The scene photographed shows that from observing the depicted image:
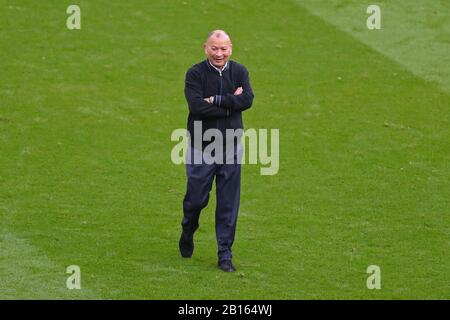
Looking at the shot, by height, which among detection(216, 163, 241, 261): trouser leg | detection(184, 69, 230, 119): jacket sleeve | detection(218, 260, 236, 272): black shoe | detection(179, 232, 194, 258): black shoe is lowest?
detection(218, 260, 236, 272): black shoe

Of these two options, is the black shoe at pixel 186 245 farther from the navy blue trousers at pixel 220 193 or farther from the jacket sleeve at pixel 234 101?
the jacket sleeve at pixel 234 101

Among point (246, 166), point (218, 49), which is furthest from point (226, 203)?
point (246, 166)

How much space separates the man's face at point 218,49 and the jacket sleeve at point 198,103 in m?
0.24

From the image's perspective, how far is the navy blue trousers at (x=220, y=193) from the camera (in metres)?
10.4

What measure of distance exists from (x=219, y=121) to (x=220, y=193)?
0.72m

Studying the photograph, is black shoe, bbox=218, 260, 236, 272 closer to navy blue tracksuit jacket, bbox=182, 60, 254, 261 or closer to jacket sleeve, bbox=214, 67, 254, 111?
navy blue tracksuit jacket, bbox=182, 60, 254, 261

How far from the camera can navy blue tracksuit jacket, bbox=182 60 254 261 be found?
1024 cm

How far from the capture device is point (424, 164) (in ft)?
46.4

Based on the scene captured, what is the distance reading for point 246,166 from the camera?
14141mm

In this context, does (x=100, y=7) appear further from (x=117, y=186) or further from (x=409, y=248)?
(x=409, y=248)

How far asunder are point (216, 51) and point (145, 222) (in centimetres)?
268

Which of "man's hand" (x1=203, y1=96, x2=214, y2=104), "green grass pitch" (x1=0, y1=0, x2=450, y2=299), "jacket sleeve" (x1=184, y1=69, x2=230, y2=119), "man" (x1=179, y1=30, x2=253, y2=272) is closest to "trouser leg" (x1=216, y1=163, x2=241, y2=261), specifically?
"man" (x1=179, y1=30, x2=253, y2=272)

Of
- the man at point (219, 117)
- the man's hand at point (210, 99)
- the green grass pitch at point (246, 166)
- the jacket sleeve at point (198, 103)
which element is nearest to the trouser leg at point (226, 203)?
the man at point (219, 117)


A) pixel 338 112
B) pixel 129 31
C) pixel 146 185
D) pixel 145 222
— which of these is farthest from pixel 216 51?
pixel 129 31
